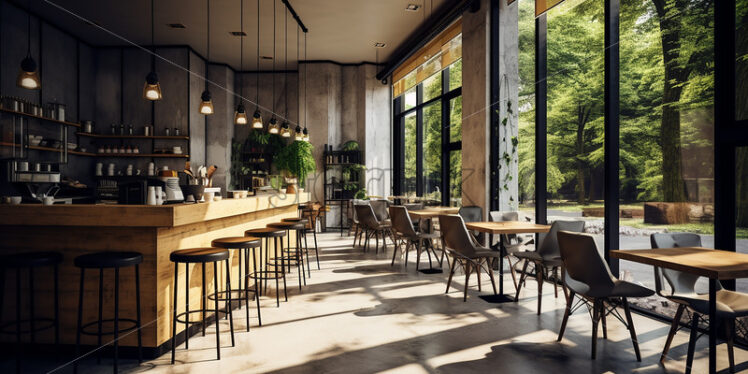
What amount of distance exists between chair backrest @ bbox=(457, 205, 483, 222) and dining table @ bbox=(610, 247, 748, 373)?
10.5 ft

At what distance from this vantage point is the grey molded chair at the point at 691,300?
261cm

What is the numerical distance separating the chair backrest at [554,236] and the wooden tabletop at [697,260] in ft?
4.40

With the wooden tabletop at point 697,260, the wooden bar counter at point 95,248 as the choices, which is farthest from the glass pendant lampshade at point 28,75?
the wooden tabletop at point 697,260

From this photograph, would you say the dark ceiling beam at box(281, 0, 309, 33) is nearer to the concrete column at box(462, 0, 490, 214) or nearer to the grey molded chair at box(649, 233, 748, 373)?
the concrete column at box(462, 0, 490, 214)

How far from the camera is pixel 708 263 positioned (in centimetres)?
249

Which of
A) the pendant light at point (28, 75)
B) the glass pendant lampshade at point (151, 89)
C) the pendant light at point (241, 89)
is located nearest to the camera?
the pendant light at point (28, 75)

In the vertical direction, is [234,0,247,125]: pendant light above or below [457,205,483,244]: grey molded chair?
above

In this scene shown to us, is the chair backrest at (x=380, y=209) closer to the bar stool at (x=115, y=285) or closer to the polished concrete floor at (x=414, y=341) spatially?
the polished concrete floor at (x=414, y=341)

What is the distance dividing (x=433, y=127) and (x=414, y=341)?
23.2ft

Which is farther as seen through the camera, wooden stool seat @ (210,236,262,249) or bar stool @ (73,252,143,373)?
wooden stool seat @ (210,236,262,249)

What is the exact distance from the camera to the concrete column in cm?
665

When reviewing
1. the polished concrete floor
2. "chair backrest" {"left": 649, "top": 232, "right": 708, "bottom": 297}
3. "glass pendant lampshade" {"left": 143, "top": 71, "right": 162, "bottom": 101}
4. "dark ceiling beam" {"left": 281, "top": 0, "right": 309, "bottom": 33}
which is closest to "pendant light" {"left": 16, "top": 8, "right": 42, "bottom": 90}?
"glass pendant lampshade" {"left": 143, "top": 71, "right": 162, "bottom": 101}

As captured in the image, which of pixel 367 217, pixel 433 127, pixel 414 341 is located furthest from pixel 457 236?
pixel 433 127

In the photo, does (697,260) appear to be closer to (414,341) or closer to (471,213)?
(414,341)
